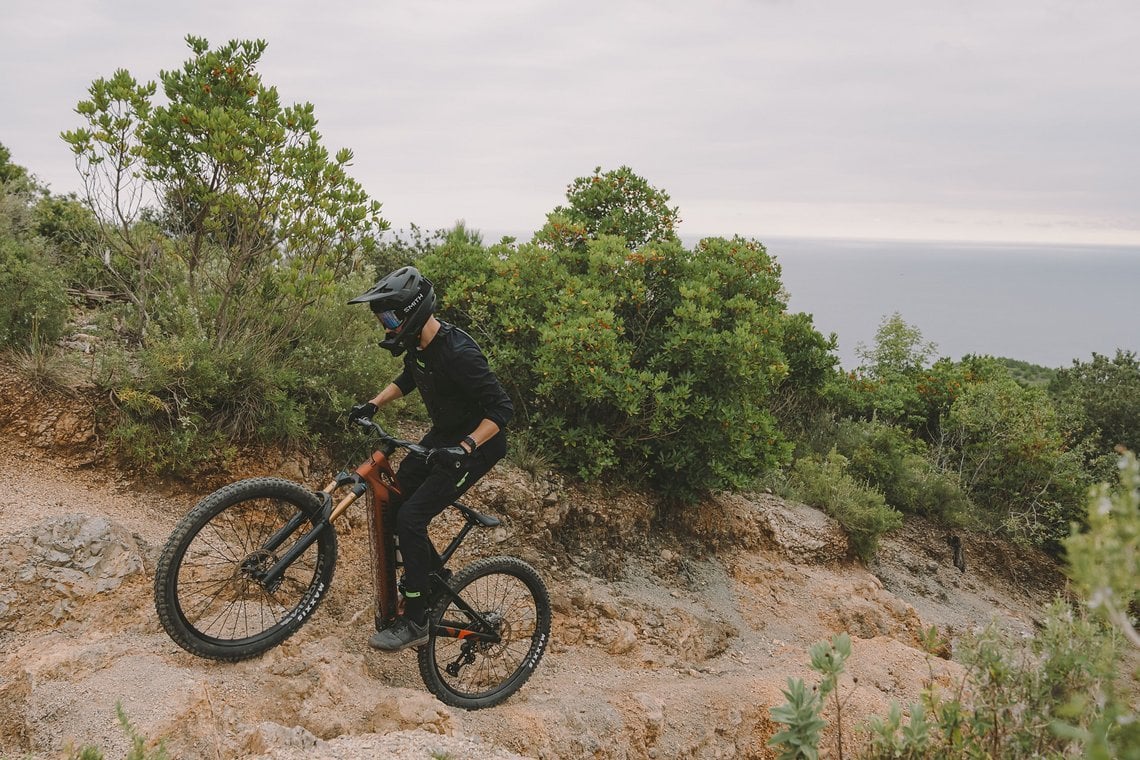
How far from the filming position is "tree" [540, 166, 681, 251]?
10.1m

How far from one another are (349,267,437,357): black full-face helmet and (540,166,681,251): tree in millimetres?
5569

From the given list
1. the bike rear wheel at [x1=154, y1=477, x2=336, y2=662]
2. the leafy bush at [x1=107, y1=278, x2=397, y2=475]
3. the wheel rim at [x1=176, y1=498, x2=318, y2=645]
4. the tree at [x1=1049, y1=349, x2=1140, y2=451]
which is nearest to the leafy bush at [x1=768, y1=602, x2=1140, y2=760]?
the bike rear wheel at [x1=154, y1=477, x2=336, y2=662]

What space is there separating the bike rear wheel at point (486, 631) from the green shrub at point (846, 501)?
6.29m

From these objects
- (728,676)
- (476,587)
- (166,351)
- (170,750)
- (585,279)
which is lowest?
(728,676)

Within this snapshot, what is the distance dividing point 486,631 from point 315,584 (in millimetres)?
1325

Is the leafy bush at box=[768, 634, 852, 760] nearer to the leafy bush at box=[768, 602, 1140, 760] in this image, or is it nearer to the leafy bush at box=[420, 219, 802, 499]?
the leafy bush at box=[768, 602, 1140, 760]

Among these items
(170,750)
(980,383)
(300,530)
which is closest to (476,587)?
(300,530)

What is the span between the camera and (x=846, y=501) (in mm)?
10727

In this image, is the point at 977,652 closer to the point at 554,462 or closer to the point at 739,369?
the point at 739,369

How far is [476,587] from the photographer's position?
5.39m

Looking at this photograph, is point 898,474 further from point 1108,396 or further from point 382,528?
point 382,528

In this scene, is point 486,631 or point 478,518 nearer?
point 478,518

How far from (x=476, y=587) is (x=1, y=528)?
11.4 ft

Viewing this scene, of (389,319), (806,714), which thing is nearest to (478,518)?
(389,319)
